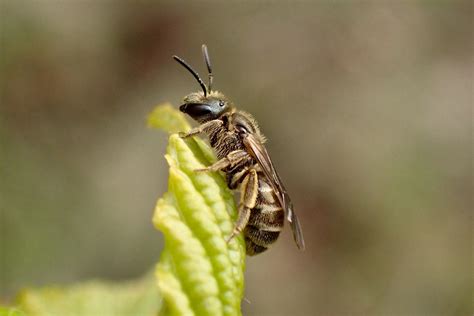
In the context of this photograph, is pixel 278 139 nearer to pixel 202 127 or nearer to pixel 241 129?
pixel 241 129

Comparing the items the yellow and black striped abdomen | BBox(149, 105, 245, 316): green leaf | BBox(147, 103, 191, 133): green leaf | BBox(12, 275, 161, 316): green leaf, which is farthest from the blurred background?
BBox(149, 105, 245, 316): green leaf

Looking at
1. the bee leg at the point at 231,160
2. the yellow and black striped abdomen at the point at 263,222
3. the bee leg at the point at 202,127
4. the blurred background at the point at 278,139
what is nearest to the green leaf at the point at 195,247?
the bee leg at the point at 231,160

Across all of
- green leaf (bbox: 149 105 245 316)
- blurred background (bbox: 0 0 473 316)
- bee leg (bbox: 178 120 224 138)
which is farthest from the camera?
blurred background (bbox: 0 0 473 316)

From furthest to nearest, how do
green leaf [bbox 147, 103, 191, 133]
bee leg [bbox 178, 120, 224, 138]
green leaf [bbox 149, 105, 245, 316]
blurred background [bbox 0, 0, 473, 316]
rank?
blurred background [bbox 0, 0, 473, 316] < bee leg [bbox 178, 120, 224, 138] < green leaf [bbox 147, 103, 191, 133] < green leaf [bbox 149, 105, 245, 316]

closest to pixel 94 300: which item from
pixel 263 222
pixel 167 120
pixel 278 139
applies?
pixel 263 222

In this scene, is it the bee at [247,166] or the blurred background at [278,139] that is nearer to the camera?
the bee at [247,166]

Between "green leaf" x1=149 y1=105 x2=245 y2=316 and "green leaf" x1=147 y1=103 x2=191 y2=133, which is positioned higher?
"green leaf" x1=147 y1=103 x2=191 y2=133

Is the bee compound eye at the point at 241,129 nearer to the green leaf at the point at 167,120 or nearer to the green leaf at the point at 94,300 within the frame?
the green leaf at the point at 167,120

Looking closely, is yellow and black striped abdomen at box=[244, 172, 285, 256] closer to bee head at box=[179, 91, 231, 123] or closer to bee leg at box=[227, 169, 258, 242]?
bee leg at box=[227, 169, 258, 242]
